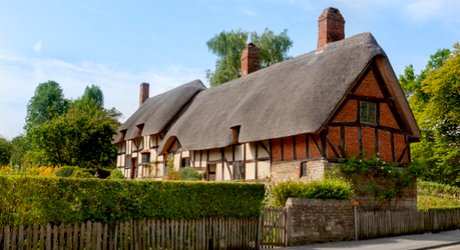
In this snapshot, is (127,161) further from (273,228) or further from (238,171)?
(273,228)

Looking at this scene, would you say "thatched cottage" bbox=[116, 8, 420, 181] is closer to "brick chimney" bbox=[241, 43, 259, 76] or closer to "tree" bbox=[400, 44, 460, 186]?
"brick chimney" bbox=[241, 43, 259, 76]

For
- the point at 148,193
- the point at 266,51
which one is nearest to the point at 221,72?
the point at 266,51

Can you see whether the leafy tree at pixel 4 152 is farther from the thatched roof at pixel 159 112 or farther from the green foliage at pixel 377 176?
the green foliage at pixel 377 176

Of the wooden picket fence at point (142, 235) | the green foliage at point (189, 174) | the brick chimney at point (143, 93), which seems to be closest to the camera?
the wooden picket fence at point (142, 235)

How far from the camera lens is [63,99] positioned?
240 ft

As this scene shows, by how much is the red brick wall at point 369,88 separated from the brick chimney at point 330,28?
3.38 meters

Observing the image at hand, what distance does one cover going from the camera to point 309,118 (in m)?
18.4

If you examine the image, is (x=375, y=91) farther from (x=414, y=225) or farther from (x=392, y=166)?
(x=414, y=225)

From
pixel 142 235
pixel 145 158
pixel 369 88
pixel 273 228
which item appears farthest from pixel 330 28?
pixel 142 235

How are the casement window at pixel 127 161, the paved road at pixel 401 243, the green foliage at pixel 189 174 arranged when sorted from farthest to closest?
the casement window at pixel 127 161
the green foliage at pixel 189 174
the paved road at pixel 401 243

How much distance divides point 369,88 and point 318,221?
24.9ft

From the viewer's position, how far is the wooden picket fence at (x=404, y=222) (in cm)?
1655

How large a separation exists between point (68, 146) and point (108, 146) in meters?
3.22

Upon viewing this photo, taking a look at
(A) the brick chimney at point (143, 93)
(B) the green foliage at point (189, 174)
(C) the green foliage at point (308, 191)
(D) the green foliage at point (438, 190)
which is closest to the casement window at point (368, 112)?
(C) the green foliage at point (308, 191)
